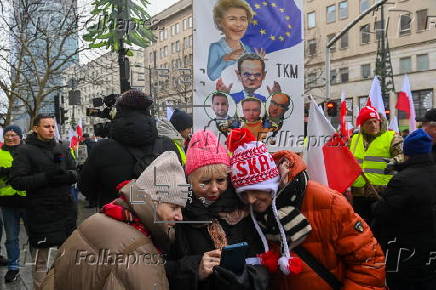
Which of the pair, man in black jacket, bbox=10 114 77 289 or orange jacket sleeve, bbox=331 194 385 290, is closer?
orange jacket sleeve, bbox=331 194 385 290

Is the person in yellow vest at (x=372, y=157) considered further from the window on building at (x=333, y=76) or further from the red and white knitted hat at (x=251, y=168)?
the window on building at (x=333, y=76)

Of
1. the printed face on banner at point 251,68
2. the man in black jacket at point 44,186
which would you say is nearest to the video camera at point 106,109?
the man in black jacket at point 44,186

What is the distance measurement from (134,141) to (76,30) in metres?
11.8

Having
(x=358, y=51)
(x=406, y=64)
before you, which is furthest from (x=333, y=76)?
(x=406, y=64)

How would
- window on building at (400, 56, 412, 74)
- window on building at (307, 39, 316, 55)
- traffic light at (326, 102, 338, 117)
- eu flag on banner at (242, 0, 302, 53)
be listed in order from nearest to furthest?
1. eu flag on banner at (242, 0, 302, 53)
2. traffic light at (326, 102, 338, 117)
3. window on building at (307, 39, 316, 55)
4. window on building at (400, 56, 412, 74)

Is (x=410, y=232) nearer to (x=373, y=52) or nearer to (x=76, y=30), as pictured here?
(x=76, y=30)

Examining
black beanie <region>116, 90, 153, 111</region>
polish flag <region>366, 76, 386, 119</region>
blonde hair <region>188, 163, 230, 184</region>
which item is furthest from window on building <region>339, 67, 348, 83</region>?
blonde hair <region>188, 163, 230, 184</region>

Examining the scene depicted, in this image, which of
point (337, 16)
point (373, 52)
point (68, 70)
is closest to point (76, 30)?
point (68, 70)

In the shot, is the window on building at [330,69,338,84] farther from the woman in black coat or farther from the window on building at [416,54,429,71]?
the woman in black coat

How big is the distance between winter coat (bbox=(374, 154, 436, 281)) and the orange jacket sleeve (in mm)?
1279

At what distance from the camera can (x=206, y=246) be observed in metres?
2.00

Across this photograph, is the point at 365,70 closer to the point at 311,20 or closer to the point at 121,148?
→ the point at 311,20

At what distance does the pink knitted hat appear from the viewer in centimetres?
211

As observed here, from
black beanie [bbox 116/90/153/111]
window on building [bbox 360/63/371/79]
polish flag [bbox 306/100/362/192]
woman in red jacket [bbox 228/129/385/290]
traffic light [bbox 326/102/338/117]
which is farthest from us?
window on building [bbox 360/63/371/79]
